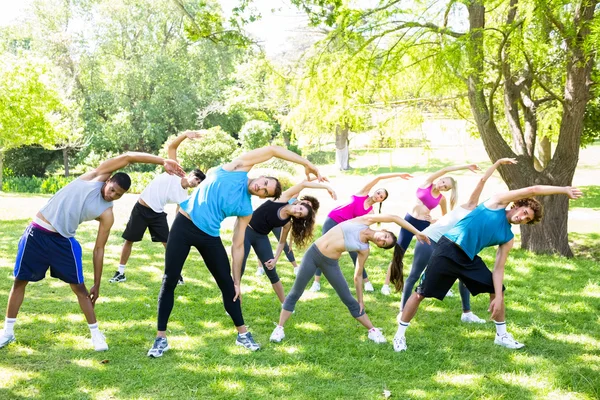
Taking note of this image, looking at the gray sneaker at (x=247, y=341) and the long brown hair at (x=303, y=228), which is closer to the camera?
the gray sneaker at (x=247, y=341)

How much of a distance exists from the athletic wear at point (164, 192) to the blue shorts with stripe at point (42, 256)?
224cm

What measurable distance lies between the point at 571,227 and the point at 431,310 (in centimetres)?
881

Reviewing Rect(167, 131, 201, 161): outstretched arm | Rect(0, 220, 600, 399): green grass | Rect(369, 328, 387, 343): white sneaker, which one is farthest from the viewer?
Rect(167, 131, 201, 161): outstretched arm

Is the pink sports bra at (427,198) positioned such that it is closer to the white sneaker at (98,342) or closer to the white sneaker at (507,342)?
the white sneaker at (507,342)

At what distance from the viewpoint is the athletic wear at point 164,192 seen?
22.6 ft

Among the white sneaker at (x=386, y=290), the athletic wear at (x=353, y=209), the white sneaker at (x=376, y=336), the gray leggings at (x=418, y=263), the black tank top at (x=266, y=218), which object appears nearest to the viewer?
the white sneaker at (x=376, y=336)

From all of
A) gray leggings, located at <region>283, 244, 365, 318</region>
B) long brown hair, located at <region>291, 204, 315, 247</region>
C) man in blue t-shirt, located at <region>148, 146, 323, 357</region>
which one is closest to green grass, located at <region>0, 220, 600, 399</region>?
gray leggings, located at <region>283, 244, 365, 318</region>

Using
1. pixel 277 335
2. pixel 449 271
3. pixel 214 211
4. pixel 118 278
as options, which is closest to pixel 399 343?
pixel 449 271

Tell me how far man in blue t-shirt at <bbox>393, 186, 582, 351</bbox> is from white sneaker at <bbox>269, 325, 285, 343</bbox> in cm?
113

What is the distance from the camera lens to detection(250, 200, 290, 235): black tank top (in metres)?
5.88

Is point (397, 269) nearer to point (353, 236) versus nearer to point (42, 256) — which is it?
point (353, 236)

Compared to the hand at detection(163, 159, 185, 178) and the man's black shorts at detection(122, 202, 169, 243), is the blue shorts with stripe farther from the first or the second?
the man's black shorts at detection(122, 202, 169, 243)

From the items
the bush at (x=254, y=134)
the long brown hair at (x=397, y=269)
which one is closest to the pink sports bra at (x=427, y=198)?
the long brown hair at (x=397, y=269)

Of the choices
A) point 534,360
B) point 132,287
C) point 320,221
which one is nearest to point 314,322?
point 534,360
